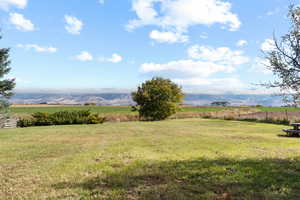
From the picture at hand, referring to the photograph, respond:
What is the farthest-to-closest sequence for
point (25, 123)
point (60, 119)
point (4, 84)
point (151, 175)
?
point (60, 119), point (25, 123), point (4, 84), point (151, 175)

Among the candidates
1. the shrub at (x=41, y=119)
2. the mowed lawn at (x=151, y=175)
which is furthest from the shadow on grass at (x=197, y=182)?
the shrub at (x=41, y=119)

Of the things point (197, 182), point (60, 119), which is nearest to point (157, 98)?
point (60, 119)

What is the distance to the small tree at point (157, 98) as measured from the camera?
30.3 m

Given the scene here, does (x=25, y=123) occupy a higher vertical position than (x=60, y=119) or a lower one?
lower

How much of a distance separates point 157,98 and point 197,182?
2546 centimetres

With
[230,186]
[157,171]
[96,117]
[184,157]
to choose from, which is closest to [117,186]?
[157,171]

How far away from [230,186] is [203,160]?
94.9 inches

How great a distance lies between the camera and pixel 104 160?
720 cm

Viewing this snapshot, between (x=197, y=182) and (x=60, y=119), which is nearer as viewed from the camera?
(x=197, y=182)

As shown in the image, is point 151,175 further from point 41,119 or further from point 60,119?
point 41,119

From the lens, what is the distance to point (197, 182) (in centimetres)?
491

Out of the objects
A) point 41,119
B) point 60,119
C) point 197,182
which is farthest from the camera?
point 60,119

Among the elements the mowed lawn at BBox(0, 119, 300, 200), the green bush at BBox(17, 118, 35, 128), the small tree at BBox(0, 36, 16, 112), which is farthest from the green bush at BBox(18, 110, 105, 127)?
the mowed lawn at BBox(0, 119, 300, 200)

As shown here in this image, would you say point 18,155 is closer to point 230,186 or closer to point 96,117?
point 230,186
